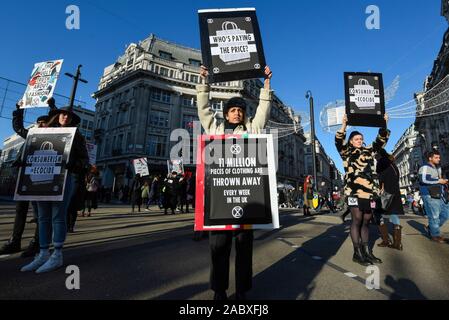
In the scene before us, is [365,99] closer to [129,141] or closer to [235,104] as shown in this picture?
[235,104]

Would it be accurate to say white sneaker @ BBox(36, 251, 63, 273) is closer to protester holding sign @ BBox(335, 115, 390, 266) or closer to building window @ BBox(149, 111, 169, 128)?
protester holding sign @ BBox(335, 115, 390, 266)

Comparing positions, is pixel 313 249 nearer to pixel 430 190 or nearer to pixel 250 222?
pixel 250 222

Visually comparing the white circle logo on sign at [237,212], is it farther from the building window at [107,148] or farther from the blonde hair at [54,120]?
the building window at [107,148]

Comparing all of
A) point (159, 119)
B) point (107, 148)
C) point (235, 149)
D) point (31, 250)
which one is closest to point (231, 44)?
point (235, 149)

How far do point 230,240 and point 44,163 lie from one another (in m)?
2.77

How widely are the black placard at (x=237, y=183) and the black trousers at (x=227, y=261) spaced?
116 millimetres

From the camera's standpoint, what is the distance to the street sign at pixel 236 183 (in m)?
2.14

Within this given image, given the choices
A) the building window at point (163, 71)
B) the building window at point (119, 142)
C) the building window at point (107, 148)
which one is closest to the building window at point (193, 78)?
the building window at point (163, 71)

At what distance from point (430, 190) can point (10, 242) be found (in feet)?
25.2

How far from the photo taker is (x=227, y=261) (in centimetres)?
204

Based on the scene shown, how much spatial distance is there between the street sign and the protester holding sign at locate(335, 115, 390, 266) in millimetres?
1845

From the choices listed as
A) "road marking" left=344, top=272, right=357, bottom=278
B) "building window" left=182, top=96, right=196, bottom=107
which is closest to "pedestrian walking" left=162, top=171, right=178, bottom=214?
"road marking" left=344, top=272, right=357, bottom=278

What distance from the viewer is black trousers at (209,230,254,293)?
1.97 meters

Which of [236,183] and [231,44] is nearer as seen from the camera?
[236,183]
